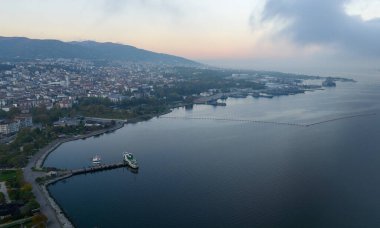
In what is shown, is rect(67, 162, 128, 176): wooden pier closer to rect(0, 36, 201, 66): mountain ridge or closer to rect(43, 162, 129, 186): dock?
rect(43, 162, 129, 186): dock

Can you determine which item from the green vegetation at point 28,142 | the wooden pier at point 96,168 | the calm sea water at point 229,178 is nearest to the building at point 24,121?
the green vegetation at point 28,142

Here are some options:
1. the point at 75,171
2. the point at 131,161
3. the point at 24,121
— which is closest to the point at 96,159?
the point at 75,171

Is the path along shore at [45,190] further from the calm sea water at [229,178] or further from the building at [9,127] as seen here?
the building at [9,127]

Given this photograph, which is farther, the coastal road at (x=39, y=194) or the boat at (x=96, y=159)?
the boat at (x=96, y=159)

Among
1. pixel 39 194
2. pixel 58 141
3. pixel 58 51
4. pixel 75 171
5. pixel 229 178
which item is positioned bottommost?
pixel 58 141

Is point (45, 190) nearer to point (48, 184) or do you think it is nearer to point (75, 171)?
point (48, 184)

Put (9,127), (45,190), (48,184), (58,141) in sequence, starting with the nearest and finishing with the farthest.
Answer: (45,190), (48,184), (58,141), (9,127)

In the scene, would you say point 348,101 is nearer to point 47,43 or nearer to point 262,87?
point 262,87
